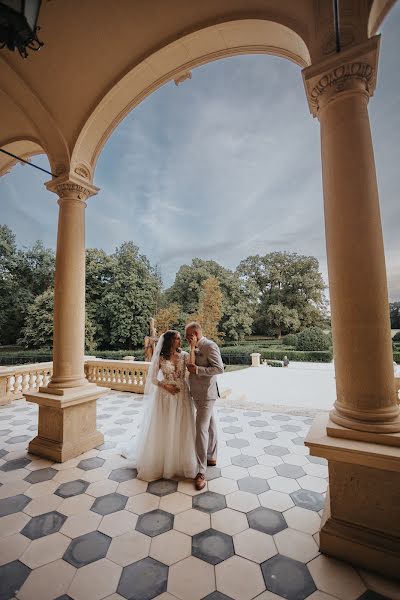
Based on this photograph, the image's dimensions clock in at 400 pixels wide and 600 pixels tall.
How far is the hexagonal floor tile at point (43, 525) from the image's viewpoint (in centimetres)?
257

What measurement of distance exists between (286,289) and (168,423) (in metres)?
31.8

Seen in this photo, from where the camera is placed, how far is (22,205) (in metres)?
30.4

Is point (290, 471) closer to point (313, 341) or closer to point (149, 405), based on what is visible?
point (149, 405)

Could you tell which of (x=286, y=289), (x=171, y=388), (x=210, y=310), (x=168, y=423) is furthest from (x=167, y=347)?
(x=286, y=289)

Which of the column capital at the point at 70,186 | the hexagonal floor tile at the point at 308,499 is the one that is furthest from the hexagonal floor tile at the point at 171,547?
the column capital at the point at 70,186

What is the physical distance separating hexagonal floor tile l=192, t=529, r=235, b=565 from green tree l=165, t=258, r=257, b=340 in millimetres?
25527

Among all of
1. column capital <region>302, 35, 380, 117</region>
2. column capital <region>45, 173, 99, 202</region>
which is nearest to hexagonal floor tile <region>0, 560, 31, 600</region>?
column capital <region>45, 173, 99, 202</region>

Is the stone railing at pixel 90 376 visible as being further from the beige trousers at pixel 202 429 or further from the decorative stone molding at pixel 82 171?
the decorative stone molding at pixel 82 171

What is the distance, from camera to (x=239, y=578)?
2045mm

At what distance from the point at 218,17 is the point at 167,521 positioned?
5.62m

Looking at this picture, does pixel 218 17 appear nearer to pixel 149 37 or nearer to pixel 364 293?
pixel 149 37

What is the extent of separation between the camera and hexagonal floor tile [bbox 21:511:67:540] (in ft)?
8.42

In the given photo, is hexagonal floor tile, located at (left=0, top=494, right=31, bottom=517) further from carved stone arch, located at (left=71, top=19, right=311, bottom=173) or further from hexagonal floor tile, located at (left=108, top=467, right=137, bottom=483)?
carved stone arch, located at (left=71, top=19, right=311, bottom=173)

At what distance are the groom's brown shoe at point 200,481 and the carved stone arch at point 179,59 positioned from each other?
4880 mm
